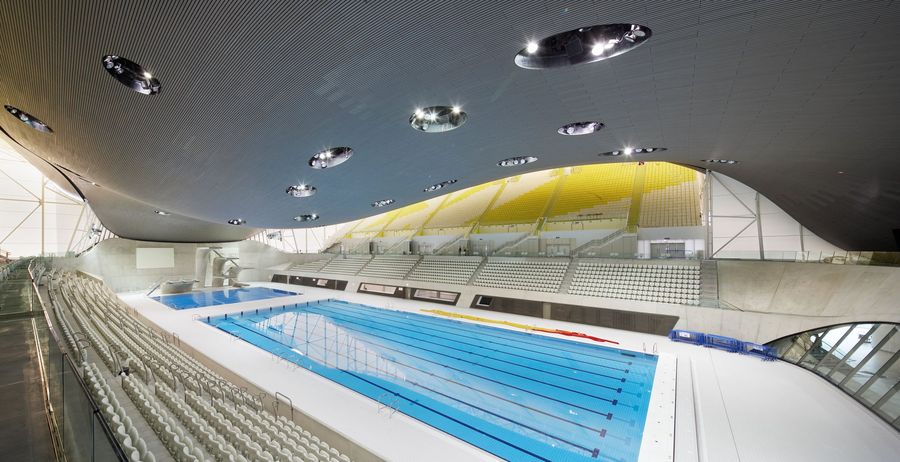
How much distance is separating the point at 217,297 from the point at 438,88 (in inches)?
934

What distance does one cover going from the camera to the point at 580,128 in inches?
343

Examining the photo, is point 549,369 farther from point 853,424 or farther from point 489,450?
point 853,424

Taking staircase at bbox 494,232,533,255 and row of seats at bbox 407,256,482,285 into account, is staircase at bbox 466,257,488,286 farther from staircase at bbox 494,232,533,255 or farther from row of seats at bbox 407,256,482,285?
staircase at bbox 494,232,533,255

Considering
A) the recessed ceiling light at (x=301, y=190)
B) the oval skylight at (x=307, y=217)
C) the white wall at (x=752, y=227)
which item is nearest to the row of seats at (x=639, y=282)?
the white wall at (x=752, y=227)

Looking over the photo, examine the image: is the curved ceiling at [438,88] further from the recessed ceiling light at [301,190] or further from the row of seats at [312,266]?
the row of seats at [312,266]

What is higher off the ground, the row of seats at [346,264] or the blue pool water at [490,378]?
the row of seats at [346,264]

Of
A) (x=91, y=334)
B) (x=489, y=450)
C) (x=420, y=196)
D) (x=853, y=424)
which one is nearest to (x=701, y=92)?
(x=853, y=424)

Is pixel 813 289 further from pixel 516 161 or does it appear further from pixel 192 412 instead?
pixel 192 412

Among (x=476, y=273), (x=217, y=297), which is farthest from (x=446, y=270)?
(x=217, y=297)

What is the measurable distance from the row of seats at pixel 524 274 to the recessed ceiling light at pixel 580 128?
392 inches

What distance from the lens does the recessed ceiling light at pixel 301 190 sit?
13033 millimetres

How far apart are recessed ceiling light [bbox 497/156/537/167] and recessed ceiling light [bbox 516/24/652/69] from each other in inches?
247

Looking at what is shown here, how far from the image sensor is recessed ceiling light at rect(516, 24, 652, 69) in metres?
4.70

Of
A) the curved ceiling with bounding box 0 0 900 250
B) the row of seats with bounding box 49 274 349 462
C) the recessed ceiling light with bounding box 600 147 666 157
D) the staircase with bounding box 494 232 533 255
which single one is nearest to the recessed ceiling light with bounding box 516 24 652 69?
the curved ceiling with bounding box 0 0 900 250
